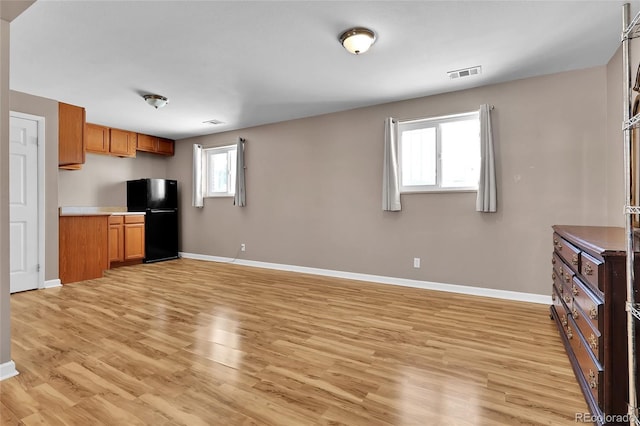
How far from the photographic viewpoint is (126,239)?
5.62 m

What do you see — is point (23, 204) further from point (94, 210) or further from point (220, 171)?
point (220, 171)

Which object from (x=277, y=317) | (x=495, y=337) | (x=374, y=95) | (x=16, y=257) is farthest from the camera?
(x=374, y=95)

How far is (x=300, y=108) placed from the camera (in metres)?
4.63

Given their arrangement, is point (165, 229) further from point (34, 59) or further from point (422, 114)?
point (422, 114)

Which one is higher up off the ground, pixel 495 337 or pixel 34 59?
pixel 34 59

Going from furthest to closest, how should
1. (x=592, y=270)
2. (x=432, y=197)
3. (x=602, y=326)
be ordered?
(x=432, y=197), (x=592, y=270), (x=602, y=326)

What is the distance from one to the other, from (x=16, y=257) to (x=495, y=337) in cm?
514

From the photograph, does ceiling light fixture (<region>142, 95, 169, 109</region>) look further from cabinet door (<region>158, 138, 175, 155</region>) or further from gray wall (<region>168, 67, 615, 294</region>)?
cabinet door (<region>158, 138, 175, 155</region>)

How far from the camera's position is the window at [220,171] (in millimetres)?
6129

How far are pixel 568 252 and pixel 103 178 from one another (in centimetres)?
701

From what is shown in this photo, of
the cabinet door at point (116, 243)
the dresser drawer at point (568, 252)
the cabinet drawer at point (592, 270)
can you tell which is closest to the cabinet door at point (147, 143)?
the cabinet door at point (116, 243)

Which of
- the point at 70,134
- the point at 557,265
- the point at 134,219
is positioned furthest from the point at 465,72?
the point at 134,219

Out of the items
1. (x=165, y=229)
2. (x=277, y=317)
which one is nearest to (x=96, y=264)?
(x=165, y=229)

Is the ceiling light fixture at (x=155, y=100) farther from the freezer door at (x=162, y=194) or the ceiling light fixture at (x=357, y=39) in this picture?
the ceiling light fixture at (x=357, y=39)
